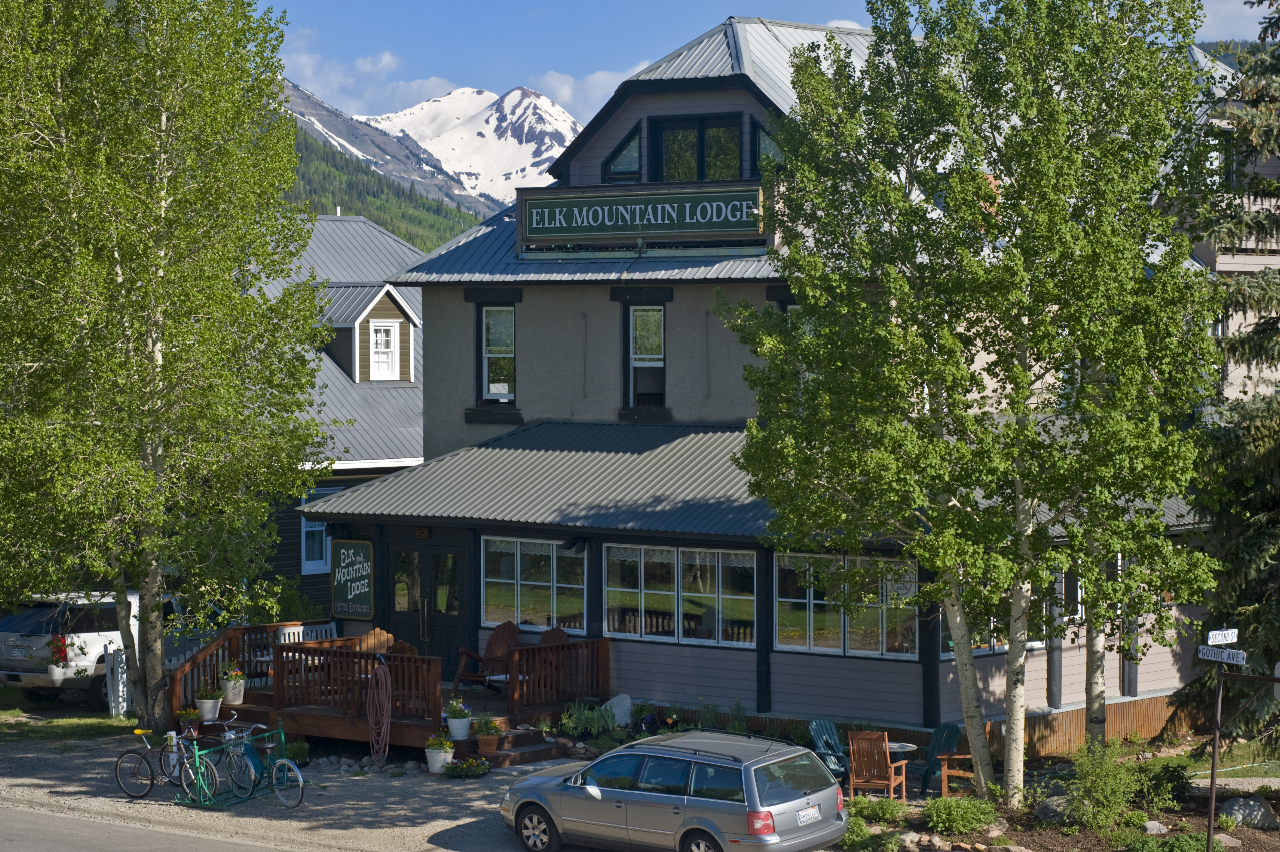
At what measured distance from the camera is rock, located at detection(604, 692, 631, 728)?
21359 mm

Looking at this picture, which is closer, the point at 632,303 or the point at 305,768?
the point at 305,768

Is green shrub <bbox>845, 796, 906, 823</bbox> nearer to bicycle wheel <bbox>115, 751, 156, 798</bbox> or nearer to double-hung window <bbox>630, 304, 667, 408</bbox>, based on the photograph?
bicycle wheel <bbox>115, 751, 156, 798</bbox>

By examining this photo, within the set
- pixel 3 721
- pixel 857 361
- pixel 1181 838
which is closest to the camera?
pixel 1181 838

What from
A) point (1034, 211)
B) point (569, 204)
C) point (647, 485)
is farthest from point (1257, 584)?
point (569, 204)

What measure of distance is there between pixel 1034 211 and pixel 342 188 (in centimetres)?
13342

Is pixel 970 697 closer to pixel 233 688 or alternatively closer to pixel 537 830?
pixel 537 830

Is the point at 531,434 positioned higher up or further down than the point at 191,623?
higher up

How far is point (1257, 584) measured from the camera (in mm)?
16609

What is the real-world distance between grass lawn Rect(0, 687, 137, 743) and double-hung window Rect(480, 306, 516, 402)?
348 inches

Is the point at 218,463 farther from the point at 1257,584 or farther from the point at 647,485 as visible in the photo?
the point at 1257,584

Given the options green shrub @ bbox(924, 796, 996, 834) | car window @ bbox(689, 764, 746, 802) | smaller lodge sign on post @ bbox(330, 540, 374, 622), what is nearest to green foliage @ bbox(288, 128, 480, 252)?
smaller lodge sign on post @ bbox(330, 540, 374, 622)

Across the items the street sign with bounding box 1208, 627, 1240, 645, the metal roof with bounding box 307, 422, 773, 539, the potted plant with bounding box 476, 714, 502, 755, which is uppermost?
the metal roof with bounding box 307, 422, 773, 539

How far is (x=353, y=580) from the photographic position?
25.2 metres

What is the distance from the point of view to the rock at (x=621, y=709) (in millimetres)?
21359
